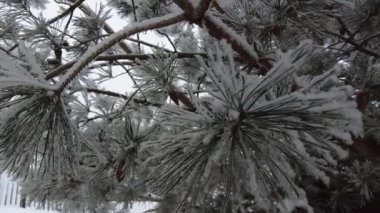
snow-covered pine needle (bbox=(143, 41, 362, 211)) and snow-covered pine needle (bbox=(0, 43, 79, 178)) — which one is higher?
snow-covered pine needle (bbox=(0, 43, 79, 178))

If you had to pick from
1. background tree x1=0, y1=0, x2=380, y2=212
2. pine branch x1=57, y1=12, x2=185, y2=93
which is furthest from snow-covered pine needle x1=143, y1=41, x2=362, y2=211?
pine branch x1=57, y1=12, x2=185, y2=93

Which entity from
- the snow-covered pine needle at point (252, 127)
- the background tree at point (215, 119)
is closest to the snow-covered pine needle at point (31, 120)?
the background tree at point (215, 119)

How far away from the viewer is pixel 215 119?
446 millimetres

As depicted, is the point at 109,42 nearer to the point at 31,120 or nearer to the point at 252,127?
the point at 31,120

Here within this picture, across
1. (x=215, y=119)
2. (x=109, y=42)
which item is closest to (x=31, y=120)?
(x=109, y=42)

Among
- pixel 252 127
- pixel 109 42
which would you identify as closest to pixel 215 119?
pixel 252 127

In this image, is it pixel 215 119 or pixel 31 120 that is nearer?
pixel 215 119

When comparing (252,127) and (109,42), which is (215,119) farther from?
(109,42)

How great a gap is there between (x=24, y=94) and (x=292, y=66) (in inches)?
15.2

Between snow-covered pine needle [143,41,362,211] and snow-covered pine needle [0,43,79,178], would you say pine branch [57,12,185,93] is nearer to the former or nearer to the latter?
snow-covered pine needle [0,43,79,178]

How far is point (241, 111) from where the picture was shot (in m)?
0.44

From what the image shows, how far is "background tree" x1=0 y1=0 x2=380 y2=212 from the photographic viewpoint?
0.43 metres

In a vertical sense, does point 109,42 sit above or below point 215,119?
above

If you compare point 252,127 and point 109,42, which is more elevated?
point 109,42
